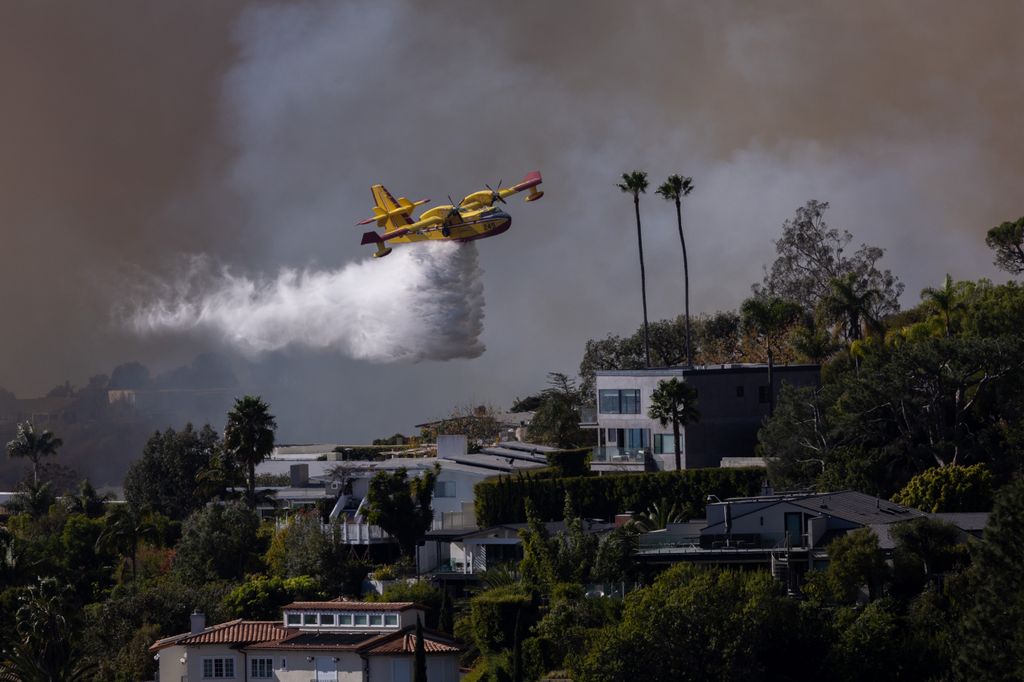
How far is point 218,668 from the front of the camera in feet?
195

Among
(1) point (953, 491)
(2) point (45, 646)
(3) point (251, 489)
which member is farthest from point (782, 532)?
(3) point (251, 489)

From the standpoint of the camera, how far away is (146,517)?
84500 millimetres

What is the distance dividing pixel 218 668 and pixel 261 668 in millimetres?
1635

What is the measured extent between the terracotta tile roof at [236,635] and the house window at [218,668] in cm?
61

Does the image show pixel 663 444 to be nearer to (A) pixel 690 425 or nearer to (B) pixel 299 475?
(A) pixel 690 425

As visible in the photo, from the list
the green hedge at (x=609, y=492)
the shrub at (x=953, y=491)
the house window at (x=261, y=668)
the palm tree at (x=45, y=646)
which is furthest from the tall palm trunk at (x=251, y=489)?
the shrub at (x=953, y=491)

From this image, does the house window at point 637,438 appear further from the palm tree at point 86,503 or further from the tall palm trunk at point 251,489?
the palm tree at point 86,503

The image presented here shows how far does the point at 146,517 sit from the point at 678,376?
→ 27.6 m

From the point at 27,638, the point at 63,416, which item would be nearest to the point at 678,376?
the point at 27,638

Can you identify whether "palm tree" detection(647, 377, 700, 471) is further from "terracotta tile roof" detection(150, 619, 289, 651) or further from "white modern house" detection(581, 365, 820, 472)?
"terracotta tile roof" detection(150, 619, 289, 651)

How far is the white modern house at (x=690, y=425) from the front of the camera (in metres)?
85.1

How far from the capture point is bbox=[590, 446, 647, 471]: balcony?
279ft

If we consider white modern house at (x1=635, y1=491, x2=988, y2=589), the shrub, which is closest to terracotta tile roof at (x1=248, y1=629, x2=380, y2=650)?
white modern house at (x1=635, y1=491, x2=988, y2=589)

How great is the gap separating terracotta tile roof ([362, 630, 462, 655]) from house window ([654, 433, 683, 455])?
28391mm
